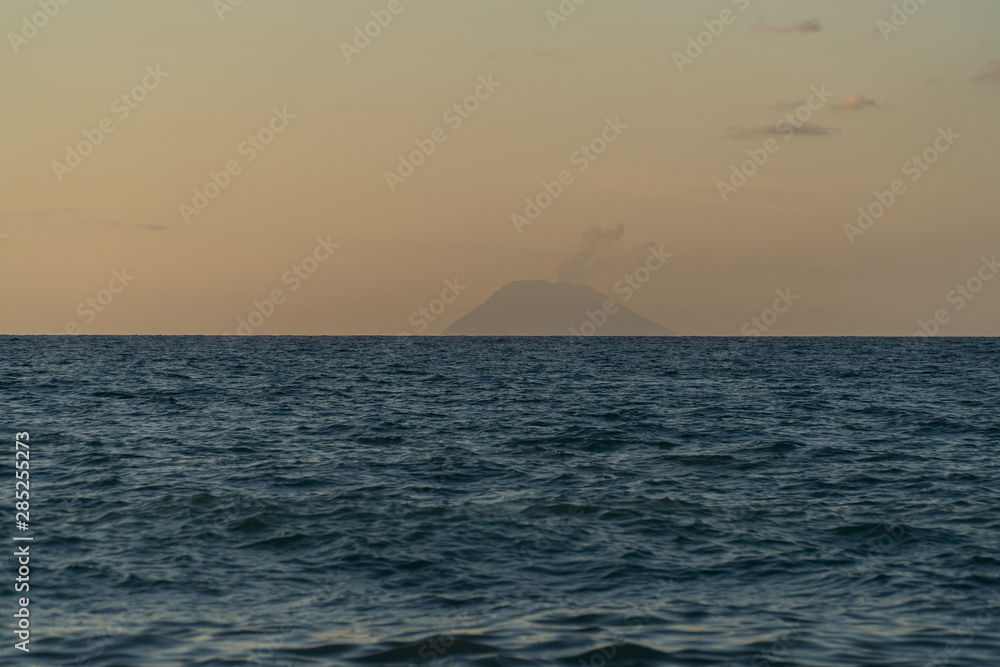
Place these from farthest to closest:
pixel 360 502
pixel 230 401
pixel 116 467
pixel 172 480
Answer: pixel 230 401 → pixel 116 467 → pixel 172 480 → pixel 360 502

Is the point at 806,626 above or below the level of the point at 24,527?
below

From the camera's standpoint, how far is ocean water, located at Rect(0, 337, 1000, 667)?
40.7ft

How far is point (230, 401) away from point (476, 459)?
24329 mm

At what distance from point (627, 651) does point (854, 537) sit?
8.13 m

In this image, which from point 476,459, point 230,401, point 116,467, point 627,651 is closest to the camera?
point 627,651

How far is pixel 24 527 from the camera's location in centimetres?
1870

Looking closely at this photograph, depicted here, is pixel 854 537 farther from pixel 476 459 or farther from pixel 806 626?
pixel 476 459

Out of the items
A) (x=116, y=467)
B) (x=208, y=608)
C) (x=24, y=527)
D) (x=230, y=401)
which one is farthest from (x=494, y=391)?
(x=208, y=608)

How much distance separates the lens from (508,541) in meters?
17.8

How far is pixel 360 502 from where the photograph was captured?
21.2m

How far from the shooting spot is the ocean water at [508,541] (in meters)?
12.4

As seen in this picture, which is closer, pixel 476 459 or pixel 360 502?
pixel 360 502

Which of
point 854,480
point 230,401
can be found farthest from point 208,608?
point 230,401

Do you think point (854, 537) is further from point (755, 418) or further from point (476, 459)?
point (755, 418)
